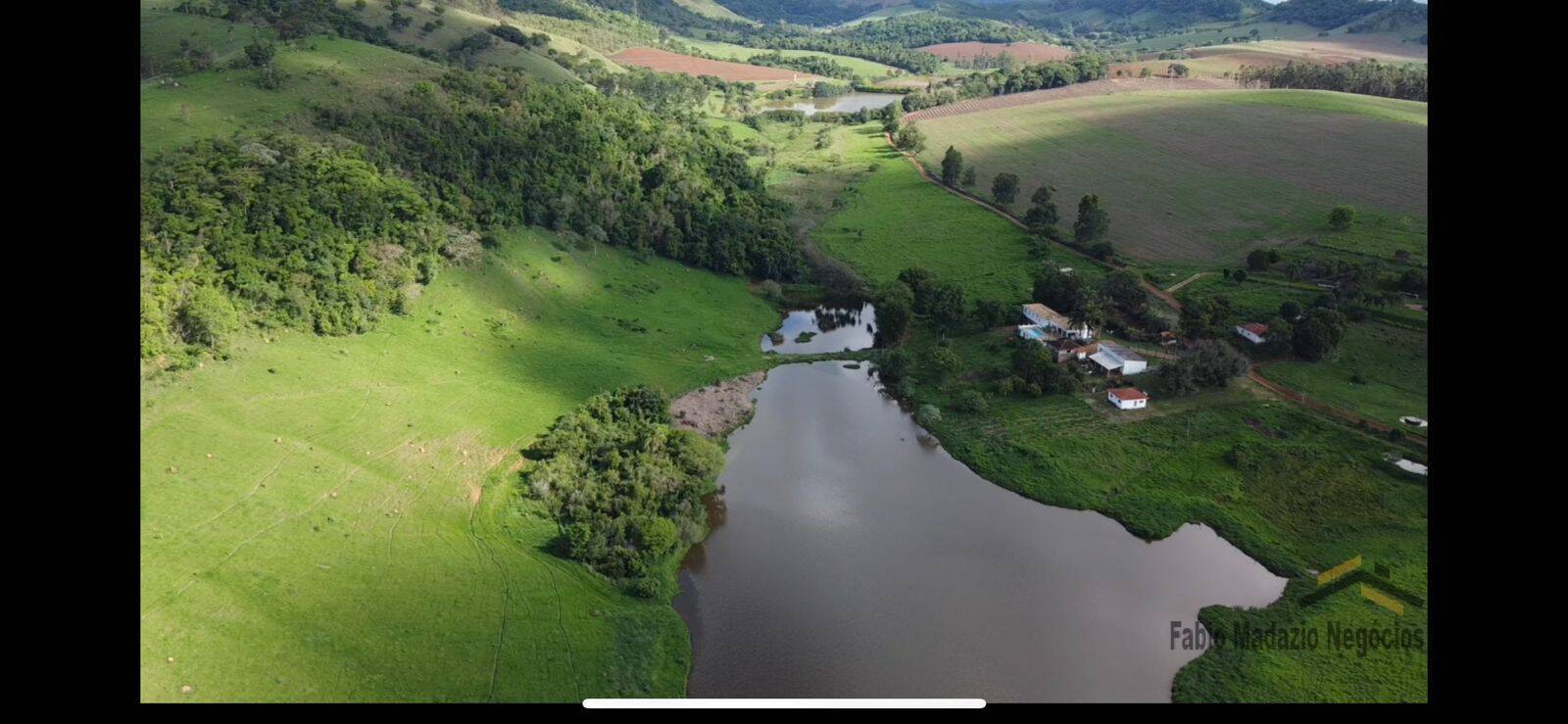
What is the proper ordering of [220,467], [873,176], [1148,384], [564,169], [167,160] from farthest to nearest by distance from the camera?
[873,176], [564,169], [1148,384], [167,160], [220,467]

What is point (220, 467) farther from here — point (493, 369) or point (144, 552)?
point (493, 369)

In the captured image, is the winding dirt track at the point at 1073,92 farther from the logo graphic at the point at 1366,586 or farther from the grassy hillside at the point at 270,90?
the logo graphic at the point at 1366,586

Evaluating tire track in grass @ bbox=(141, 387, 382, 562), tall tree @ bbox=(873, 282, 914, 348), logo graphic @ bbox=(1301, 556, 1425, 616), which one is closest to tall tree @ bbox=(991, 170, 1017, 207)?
tall tree @ bbox=(873, 282, 914, 348)

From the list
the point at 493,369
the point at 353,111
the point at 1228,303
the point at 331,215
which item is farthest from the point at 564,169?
the point at 1228,303

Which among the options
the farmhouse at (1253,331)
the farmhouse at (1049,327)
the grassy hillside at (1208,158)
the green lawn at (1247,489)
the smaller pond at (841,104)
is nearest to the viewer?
the green lawn at (1247,489)

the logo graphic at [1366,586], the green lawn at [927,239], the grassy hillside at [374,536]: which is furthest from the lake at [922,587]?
the green lawn at [927,239]

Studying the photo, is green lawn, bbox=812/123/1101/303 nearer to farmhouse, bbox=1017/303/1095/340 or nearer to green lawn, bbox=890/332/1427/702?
farmhouse, bbox=1017/303/1095/340
